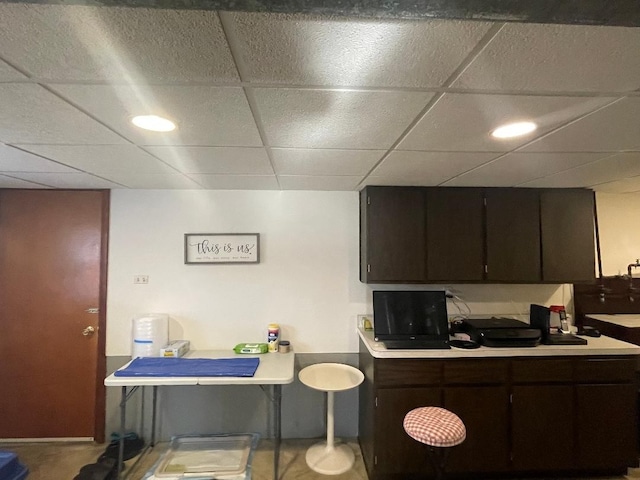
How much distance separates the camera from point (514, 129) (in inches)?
59.4

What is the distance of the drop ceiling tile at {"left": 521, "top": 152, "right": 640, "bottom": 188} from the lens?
200 centimetres

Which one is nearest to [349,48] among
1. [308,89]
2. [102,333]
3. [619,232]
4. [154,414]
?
[308,89]

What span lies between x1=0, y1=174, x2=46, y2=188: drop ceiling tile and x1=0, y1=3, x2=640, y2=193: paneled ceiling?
2.50 feet

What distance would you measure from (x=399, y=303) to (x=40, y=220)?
3.27 meters

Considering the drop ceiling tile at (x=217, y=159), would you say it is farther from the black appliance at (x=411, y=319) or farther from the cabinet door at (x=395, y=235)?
the black appliance at (x=411, y=319)

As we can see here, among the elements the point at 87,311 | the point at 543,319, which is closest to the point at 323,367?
the point at 543,319

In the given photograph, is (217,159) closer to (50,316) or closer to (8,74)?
(8,74)

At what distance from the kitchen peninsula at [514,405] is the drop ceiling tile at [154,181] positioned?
2.01 meters

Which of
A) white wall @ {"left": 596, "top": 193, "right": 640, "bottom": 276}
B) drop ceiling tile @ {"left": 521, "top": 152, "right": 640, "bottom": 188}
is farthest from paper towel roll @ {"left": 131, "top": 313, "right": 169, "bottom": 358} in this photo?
white wall @ {"left": 596, "top": 193, "right": 640, "bottom": 276}

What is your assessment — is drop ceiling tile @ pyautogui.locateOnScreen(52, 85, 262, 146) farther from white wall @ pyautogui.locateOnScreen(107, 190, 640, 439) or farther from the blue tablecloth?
the blue tablecloth

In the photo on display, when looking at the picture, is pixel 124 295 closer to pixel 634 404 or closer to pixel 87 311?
pixel 87 311

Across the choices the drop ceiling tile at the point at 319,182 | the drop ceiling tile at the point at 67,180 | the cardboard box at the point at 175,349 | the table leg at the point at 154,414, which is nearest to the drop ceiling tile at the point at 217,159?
the drop ceiling tile at the point at 319,182

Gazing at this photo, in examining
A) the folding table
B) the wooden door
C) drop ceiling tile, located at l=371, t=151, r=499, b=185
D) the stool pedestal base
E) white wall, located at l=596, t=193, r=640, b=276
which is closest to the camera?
drop ceiling tile, located at l=371, t=151, r=499, b=185

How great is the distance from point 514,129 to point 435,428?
5.56 feet
